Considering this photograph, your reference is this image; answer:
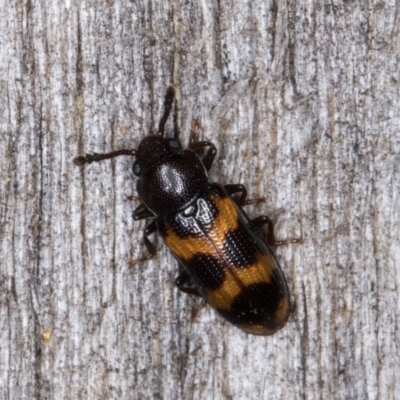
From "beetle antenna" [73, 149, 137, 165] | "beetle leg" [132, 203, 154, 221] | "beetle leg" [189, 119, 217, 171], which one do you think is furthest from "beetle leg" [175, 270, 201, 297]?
"beetle antenna" [73, 149, 137, 165]

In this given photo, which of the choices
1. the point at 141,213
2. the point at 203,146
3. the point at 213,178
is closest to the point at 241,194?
the point at 213,178

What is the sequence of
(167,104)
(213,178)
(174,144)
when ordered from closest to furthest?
(167,104)
(174,144)
(213,178)

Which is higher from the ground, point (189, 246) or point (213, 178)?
point (213, 178)

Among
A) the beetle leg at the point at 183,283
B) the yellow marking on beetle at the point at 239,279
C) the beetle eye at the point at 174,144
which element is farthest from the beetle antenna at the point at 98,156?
the yellow marking on beetle at the point at 239,279

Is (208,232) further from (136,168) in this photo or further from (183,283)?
(136,168)

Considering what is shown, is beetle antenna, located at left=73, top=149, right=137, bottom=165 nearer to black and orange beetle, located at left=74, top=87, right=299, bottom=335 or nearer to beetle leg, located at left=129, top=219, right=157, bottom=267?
black and orange beetle, located at left=74, top=87, right=299, bottom=335

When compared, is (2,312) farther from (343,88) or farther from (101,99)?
(343,88)

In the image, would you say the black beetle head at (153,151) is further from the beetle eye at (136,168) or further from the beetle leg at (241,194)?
the beetle leg at (241,194)
